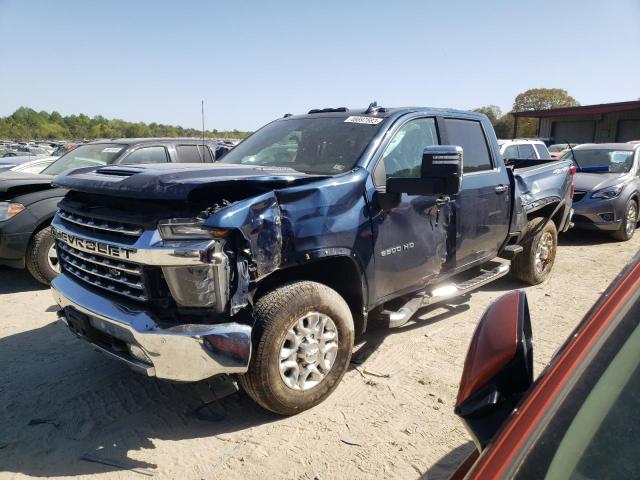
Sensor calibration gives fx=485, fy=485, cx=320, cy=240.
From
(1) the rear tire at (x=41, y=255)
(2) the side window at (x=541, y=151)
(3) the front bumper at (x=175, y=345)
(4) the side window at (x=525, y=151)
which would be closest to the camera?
(3) the front bumper at (x=175, y=345)

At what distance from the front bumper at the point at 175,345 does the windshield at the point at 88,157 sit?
177 inches

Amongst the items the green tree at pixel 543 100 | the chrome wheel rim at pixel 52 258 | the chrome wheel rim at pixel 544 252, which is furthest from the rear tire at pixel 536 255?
the green tree at pixel 543 100

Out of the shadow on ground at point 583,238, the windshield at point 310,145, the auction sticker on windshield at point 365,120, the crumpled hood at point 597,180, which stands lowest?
the shadow on ground at point 583,238

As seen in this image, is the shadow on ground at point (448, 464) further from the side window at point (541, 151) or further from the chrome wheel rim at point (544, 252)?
the side window at point (541, 151)

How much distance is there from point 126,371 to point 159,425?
0.85 metres

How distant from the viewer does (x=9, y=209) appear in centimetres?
562

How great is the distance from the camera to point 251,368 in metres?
2.83

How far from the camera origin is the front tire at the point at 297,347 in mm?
2842

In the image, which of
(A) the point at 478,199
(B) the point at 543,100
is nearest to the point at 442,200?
(A) the point at 478,199

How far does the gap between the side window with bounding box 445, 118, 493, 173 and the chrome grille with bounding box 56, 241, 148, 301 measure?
3013mm

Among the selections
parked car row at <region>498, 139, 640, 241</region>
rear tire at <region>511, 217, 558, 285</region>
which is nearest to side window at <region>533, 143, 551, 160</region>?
parked car row at <region>498, 139, 640, 241</region>

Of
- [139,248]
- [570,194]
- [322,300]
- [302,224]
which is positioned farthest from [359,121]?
[570,194]

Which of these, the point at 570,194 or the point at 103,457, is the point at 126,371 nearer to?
the point at 103,457

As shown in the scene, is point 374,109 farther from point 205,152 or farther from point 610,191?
point 610,191
